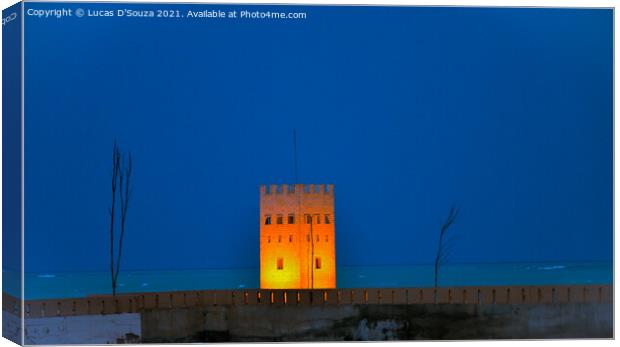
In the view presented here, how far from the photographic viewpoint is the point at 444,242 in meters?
23.1

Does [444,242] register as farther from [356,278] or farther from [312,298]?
[312,298]

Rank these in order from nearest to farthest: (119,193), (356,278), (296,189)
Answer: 1. (119,193)
2. (296,189)
3. (356,278)

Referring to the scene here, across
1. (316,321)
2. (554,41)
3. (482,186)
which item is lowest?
(316,321)

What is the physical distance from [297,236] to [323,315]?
3.33ft

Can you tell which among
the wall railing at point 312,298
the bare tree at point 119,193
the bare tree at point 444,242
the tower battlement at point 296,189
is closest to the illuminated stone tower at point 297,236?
the tower battlement at point 296,189

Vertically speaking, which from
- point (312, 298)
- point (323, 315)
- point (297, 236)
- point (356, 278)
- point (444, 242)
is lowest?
point (323, 315)

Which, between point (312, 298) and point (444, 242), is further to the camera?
point (444, 242)

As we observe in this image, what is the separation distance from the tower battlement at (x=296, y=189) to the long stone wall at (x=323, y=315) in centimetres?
121

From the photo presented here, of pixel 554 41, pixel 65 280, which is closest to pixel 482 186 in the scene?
pixel 554 41

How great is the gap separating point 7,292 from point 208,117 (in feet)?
10.7

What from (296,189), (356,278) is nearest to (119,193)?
(296,189)

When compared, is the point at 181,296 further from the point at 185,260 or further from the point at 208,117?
the point at 208,117

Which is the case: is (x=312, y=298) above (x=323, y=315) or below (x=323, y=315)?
above

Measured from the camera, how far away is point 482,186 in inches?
913
